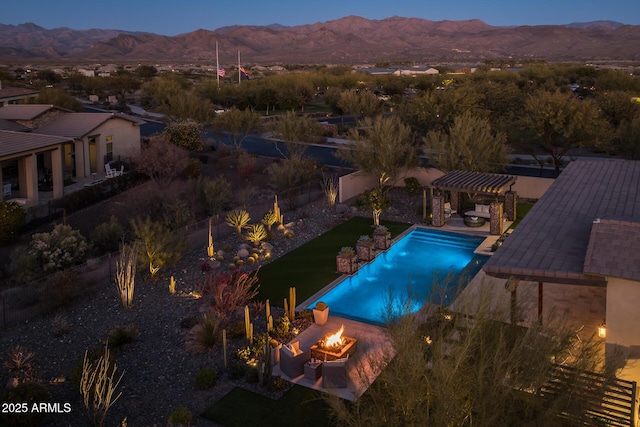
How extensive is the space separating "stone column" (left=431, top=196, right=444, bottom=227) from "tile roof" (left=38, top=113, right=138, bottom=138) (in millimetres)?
16838

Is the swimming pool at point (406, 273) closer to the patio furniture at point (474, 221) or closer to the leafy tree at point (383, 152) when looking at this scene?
the patio furniture at point (474, 221)

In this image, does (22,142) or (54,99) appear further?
(54,99)

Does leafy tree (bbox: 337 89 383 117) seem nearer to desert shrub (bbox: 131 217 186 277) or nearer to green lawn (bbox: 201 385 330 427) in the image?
desert shrub (bbox: 131 217 186 277)

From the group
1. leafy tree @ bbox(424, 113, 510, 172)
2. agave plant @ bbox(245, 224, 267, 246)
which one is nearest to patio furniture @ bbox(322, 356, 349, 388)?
agave plant @ bbox(245, 224, 267, 246)

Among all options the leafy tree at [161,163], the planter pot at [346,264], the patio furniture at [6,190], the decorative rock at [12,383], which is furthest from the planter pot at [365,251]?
the patio furniture at [6,190]

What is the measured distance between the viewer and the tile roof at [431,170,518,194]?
23.3 meters

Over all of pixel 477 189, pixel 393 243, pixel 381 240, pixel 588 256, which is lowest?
pixel 393 243

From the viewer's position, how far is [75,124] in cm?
3133

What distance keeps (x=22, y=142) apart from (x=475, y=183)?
60.3ft

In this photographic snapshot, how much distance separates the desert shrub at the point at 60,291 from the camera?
51.3ft

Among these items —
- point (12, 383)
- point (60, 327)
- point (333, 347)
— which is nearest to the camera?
point (12, 383)

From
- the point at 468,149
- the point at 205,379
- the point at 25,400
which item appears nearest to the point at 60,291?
the point at 25,400

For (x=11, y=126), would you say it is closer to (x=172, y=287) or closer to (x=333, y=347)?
(x=172, y=287)

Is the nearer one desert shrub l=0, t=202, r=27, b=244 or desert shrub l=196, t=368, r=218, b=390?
desert shrub l=196, t=368, r=218, b=390
